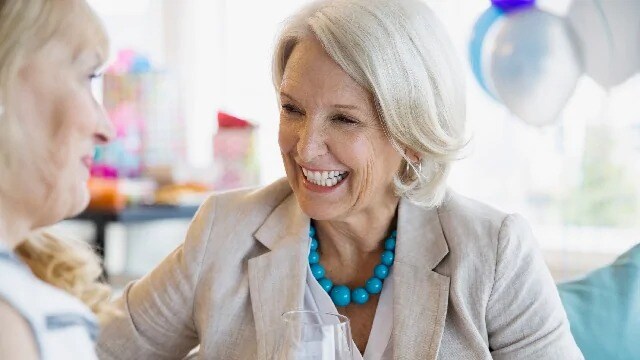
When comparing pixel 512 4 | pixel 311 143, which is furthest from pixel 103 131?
pixel 512 4

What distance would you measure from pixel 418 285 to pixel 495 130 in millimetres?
2226

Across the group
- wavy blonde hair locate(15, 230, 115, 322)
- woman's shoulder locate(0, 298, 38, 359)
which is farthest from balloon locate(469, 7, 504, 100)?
woman's shoulder locate(0, 298, 38, 359)

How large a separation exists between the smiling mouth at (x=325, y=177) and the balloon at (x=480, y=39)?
68.0 inches

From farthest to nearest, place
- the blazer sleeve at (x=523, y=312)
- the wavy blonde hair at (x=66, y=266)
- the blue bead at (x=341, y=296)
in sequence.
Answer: the blue bead at (x=341, y=296) → the blazer sleeve at (x=523, y=312) → the wavy blonde hair at (x=66, y=266)

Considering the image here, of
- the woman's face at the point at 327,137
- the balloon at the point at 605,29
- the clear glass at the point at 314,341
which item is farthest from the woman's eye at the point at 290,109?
the balloon at the point at 605,29

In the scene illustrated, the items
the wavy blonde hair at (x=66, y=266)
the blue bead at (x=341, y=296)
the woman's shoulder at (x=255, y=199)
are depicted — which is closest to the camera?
the wavy blonde hair at (x=66, y=266)

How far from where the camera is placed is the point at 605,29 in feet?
10.4

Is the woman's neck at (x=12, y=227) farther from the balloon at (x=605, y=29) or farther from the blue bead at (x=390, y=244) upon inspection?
the balloon at (x=605, y=29)

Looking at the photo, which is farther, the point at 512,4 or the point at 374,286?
the point at 512,4

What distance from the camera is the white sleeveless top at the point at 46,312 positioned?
2.36ft

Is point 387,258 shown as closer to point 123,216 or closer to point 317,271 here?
point 317,271

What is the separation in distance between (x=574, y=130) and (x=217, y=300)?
2.37 metres

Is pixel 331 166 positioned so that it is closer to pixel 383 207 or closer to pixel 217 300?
pixel 383 207

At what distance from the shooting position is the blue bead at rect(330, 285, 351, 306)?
5.68ft
